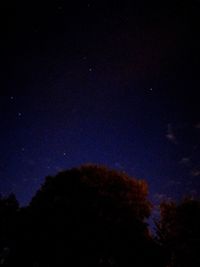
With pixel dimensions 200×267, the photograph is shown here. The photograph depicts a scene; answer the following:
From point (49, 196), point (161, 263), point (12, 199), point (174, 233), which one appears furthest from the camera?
point (12, 199)

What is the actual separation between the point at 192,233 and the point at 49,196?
13.2m

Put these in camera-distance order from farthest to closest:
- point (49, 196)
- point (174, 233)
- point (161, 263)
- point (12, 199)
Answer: point (12, 199)
point (49, 196)
point (174, 233)
point (161, 263)

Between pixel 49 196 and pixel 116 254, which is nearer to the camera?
pixel 116 254

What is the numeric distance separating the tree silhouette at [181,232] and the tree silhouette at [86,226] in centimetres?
149

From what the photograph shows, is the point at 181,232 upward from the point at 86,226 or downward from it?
upward

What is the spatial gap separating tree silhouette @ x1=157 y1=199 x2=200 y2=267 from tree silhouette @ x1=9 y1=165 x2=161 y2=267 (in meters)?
1.49

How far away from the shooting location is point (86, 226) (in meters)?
24.5

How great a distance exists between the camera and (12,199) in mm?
30734

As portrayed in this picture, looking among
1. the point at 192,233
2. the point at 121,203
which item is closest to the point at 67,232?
the point at 121,203

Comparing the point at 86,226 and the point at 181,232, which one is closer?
the point at 86,226

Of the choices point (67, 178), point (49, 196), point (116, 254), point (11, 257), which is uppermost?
point (67, 178)

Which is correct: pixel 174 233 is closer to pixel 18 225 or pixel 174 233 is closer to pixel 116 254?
pixel 116 254

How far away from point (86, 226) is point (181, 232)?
27.5 feet

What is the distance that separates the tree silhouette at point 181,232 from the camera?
2398cm
